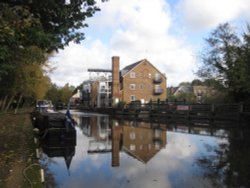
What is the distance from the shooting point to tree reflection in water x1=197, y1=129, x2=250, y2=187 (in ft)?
30.8

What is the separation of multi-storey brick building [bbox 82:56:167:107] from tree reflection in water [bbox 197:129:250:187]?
6212 centimetres

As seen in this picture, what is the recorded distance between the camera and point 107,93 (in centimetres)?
9144

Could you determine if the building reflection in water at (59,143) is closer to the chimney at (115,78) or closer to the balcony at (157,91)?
the chimney at (115,78)

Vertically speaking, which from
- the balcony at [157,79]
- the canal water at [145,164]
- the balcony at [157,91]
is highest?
the balcony at [157,79]

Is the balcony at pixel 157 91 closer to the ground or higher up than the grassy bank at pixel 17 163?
higher up

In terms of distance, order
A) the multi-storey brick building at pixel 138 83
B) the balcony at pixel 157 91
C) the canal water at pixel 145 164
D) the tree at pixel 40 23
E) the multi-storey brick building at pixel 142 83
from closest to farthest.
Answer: the canal water at pixel 145 164 < the tree at pixel 40 23 < the multi-storey brick building at pixel 138 83 < the multi-storey brick building at pixel 142 83 < the balcony at pixel 157 91

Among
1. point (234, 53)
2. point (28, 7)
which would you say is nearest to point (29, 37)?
point (28, 7)

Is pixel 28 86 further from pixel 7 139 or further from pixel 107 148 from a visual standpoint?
pixel 107 148

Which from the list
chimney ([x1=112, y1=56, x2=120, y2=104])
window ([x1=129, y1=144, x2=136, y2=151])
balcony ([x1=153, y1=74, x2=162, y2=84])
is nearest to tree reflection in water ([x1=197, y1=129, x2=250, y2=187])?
window ([x1=129, y1=144, x2=136, y2=151])

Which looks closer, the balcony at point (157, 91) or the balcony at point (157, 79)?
the balcony at point (157, 91)

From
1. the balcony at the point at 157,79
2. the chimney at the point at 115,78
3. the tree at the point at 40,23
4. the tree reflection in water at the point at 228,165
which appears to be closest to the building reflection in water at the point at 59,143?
the tree at the point at 40,23

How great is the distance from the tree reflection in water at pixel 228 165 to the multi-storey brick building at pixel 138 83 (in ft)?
204

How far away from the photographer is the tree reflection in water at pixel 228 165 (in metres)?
9.39

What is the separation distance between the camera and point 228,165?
1159 centimetres
